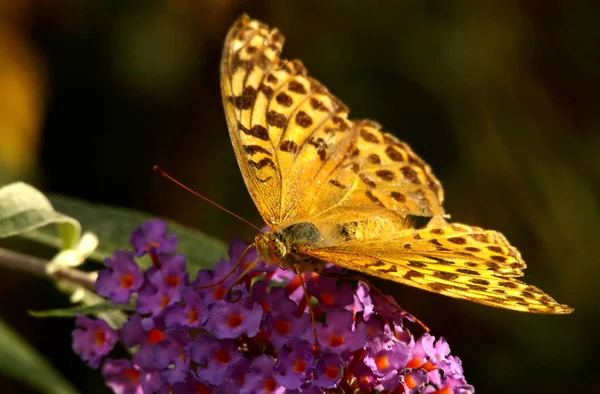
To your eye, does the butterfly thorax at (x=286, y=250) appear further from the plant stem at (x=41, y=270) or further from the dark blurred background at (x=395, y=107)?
the dark blurred background at (x=395, y=107)

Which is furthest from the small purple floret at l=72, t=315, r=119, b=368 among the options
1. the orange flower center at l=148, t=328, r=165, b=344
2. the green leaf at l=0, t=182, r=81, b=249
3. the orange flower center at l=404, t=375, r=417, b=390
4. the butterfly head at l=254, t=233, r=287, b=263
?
the orange flower center at l=404, t=375, r=417, b=390

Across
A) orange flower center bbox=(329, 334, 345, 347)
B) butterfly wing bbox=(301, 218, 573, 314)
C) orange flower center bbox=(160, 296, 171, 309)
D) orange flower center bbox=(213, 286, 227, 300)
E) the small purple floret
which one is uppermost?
butterfly wing bbox=(301, 218, 573, 314)

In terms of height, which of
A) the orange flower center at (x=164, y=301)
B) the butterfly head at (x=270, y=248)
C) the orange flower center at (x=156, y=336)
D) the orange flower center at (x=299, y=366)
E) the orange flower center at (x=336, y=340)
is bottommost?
the orange flower center at (x=156, y=336)

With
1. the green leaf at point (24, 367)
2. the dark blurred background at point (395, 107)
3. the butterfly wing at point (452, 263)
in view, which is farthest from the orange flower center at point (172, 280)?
the dark blurred background at point (395, 107)

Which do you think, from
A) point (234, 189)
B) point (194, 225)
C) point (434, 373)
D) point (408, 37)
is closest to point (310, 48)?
point (408, 37)

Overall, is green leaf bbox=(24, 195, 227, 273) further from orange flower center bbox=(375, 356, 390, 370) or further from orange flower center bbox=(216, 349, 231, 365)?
orange flower center bbox=(375, 356, 390, 370)

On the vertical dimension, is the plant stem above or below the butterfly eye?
below

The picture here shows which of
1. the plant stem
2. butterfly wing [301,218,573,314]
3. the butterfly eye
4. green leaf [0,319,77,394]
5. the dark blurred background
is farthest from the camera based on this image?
the dark blurred background
